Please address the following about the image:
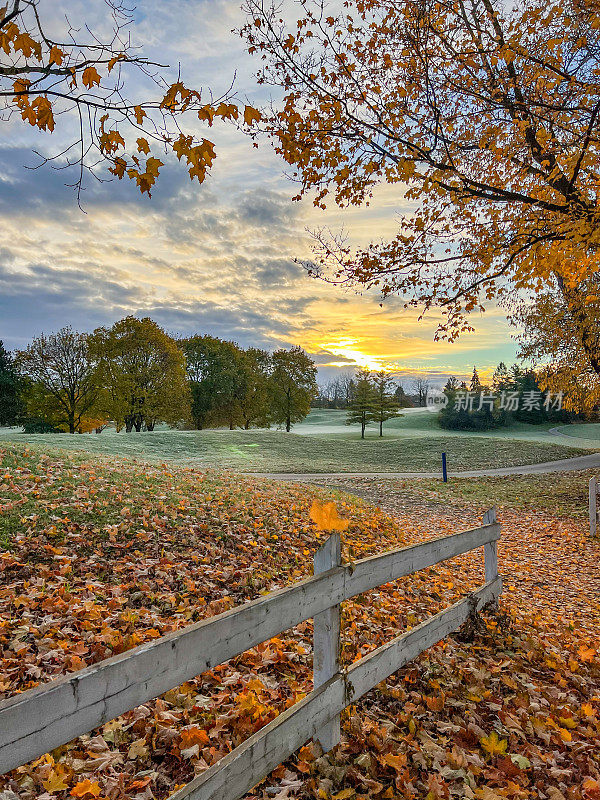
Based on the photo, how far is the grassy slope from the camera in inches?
1062

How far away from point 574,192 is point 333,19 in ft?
14.6

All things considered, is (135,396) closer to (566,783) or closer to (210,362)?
(210,362)

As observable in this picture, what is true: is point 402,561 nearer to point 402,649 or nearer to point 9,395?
point 402,649

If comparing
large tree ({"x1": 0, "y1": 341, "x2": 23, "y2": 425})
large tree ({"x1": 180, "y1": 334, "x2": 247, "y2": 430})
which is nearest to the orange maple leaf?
large tree ({"x1": 180, "y1": 334, "x2": 247, "y2": 430})

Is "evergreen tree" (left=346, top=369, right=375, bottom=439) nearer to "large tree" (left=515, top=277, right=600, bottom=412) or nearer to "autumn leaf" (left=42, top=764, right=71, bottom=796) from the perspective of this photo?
"large tree" (left=515, top=277, right=600, bottom=412)

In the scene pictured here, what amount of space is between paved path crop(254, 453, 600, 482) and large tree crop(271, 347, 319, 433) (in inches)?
979

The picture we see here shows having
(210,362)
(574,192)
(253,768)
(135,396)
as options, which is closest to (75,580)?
(253,768)

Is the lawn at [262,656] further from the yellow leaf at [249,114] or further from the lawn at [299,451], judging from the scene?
the lawn at [299,451]

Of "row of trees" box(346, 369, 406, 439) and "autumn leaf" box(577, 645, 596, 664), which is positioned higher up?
"row of trees" box(346, 369, 406, 439)

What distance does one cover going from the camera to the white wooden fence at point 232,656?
173 centimetres

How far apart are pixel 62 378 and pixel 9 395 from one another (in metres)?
10.8

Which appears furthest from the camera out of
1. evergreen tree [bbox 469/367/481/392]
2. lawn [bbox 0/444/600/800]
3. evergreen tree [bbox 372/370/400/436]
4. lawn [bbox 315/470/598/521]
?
evergreen tree [bbox 469/367/481/392]

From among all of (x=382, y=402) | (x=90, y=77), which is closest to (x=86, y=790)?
A: (x=90, y=77)

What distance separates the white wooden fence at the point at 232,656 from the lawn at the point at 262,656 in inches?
15.8
